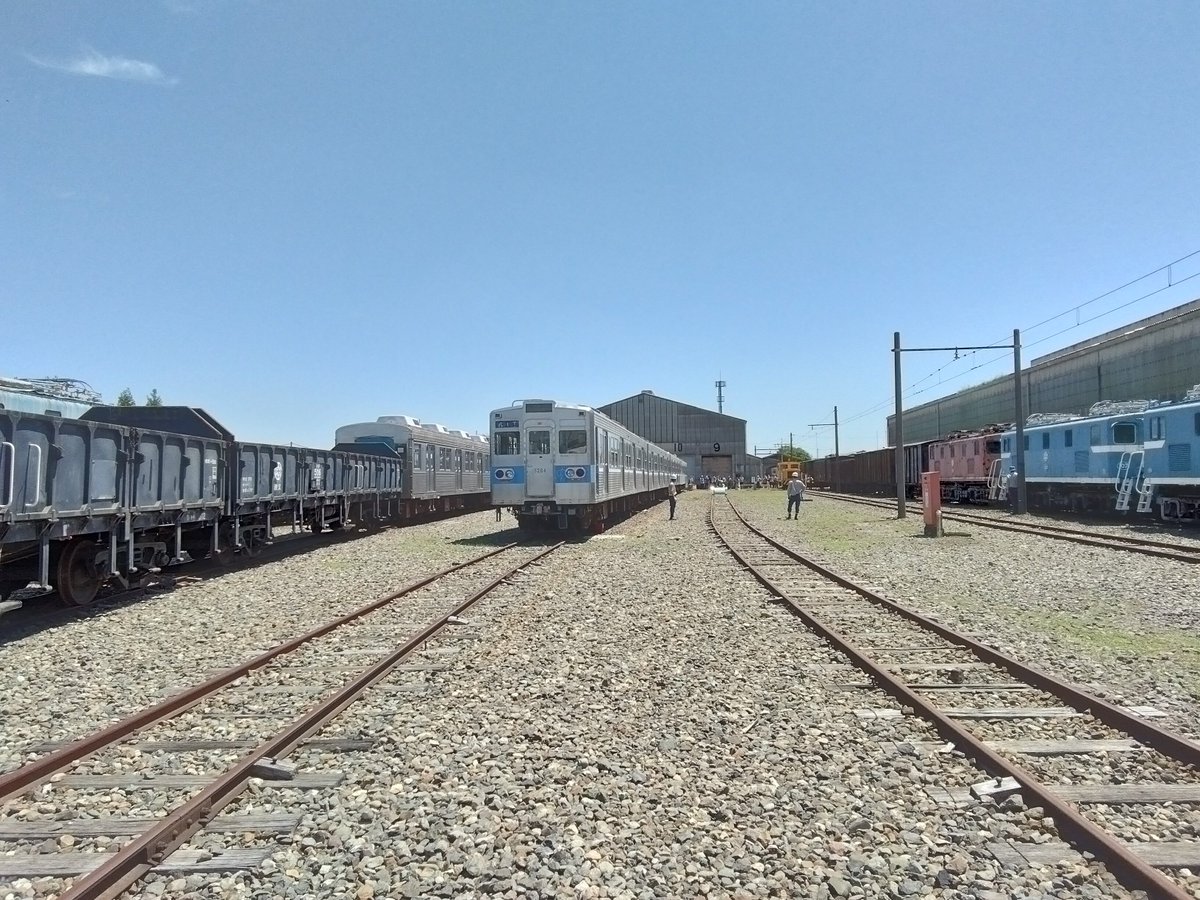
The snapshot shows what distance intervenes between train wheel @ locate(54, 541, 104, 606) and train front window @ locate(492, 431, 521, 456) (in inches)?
429

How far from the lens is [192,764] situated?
191 inches

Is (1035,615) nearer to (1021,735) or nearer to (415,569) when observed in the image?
(1021,735)

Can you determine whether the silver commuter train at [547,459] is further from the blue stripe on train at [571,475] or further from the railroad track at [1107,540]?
the railroad track at [1107,540]

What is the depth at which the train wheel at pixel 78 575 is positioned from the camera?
10.0m

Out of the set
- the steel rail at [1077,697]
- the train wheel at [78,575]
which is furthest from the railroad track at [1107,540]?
the train wheel at [78,575]

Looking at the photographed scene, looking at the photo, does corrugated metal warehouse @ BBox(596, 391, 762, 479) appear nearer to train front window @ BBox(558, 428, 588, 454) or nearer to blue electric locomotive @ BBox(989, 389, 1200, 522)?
blue electric locomotive @ BBox(989, 389, 1200, 522)

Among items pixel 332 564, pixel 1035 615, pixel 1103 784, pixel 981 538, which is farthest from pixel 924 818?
pixel 981 538

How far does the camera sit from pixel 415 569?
14781 millimetres

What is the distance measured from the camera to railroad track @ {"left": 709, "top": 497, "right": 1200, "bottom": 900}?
11.8 feet

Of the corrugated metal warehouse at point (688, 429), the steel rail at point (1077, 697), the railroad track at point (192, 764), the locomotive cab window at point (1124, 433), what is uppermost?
the corrugated metal warehouse at point (688, 429)

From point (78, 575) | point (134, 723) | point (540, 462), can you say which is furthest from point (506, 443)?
point (134, 723)

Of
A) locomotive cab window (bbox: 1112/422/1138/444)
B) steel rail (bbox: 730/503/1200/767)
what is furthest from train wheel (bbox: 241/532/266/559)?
locomotive cab window (bbox: 1112/422/1138/444)

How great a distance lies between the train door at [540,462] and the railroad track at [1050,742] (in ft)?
39.0

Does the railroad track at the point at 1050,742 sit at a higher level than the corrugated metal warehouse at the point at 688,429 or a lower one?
lower
